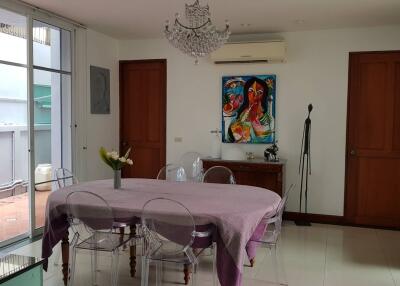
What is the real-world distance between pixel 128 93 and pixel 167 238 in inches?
151

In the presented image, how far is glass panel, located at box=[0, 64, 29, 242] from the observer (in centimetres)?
444

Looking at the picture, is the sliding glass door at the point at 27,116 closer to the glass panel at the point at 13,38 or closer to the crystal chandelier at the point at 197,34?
the glass panel at the point at 13,38

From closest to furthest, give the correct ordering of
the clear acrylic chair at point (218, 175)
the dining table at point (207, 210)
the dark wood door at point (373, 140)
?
the dining table at point (207, 210) < the clear acrylic chair at point (218, 175) < the dark wood door at point (373, 140)

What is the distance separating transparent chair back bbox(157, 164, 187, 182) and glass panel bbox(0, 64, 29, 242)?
1.55 meters

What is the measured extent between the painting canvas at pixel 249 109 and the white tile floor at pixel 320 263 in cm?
143

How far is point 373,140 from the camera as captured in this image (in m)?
5.23

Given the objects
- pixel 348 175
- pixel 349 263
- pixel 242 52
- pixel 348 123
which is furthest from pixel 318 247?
pixel 242 52

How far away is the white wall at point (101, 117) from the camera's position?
5602 mm

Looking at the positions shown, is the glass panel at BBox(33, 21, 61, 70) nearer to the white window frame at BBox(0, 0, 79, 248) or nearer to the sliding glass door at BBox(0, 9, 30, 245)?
the white window frame at BBox(0, 0, 79, 248)

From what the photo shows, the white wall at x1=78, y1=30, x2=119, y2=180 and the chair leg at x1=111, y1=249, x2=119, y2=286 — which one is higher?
the white wall at x1=78, y1=30, x2=119, y2=180

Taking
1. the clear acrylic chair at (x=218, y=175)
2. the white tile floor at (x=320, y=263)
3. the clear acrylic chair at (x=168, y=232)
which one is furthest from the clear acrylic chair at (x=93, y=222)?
the clear acrylic chair at (x=218, y=175)

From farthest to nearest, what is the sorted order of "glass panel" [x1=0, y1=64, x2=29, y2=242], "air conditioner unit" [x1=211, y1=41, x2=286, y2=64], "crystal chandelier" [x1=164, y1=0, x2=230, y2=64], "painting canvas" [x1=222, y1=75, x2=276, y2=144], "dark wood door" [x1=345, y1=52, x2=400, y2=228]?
1. "painting canvas" [x1=222, y1=75, x2=276, y2=144]
2. "air conditioner unit" [x1=211, y1=41, x2=286, y2=64]
3. "dark wood door" [x1=345, y1=52, x2=400, y2=228]
4. "glass panel" [x1=0, y1=64, x2=29, y2=242]
5. "crystal chandelier" [x1=164, y1=0, x2=230, y2=64]

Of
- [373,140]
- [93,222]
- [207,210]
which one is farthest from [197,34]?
[373,140]

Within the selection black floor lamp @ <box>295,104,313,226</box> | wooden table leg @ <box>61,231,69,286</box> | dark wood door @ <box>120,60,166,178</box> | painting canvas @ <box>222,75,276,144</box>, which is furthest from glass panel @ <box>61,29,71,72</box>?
black floor lamp @ <box>295,104,313,226</box>
